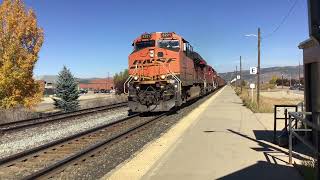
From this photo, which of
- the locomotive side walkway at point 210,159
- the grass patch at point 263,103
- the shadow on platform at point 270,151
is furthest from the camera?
the grass patch at point 263,103

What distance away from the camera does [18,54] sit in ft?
95.2

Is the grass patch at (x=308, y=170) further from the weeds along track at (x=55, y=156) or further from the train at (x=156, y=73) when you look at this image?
the train at (x=156, y=73)

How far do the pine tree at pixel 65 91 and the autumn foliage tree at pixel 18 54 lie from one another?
342 inches

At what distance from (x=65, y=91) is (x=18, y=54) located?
35.3 ft

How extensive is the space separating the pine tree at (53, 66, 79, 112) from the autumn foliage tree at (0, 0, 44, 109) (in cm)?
868

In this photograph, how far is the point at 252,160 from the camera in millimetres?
9758

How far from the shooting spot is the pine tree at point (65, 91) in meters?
39.3

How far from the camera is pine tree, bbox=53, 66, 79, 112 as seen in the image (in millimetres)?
39344

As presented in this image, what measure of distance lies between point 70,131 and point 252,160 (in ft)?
32.3

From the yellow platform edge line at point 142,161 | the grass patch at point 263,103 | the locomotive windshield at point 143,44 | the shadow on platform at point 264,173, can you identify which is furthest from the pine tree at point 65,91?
the shadow on platform at point 264,173

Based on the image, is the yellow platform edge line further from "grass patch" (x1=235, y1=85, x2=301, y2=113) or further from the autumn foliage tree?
the autumn foliage tree

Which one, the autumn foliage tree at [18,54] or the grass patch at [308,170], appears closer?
the grass patch at [308,170]

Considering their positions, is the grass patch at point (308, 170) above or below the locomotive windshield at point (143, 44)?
Answer: below

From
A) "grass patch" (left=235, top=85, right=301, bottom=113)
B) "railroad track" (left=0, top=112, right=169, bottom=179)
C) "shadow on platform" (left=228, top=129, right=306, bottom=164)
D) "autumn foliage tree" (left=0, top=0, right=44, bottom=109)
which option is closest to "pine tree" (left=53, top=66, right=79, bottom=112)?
"autumn foliage tree" (left=0, top=0, right=44, bottom=109)
